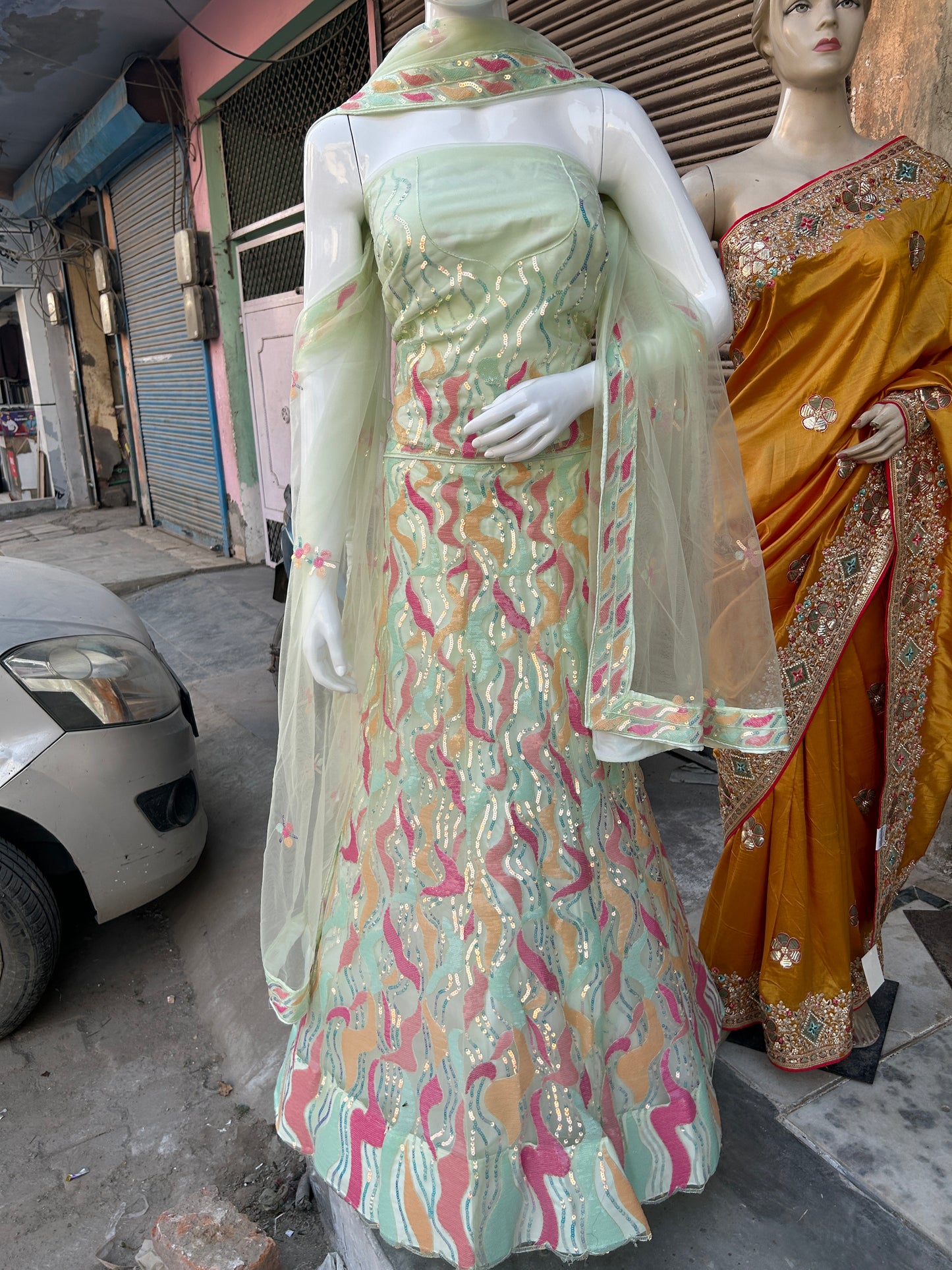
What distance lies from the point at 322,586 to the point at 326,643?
0.09 meters

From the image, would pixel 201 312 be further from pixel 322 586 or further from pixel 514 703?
pixel 514 703

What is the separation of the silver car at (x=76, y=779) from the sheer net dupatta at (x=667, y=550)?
1.49 meters

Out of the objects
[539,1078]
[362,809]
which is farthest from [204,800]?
[539,1078]

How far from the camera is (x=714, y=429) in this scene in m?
1.38

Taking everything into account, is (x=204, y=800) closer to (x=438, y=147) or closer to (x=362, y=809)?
(x=362, y=809)

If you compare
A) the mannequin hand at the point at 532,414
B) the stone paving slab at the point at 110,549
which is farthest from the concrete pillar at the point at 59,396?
the mannequin hand at the point at 532,414

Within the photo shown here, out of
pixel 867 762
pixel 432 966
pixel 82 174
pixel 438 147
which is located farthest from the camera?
pixel 82 174

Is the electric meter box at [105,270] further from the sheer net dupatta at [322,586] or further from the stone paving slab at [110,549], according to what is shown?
the sheer net dupatta at [322,586]

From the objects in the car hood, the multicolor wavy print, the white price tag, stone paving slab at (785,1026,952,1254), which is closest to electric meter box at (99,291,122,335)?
the car hood

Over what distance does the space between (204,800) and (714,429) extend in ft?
8.55

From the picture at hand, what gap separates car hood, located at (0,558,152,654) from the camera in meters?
2.32

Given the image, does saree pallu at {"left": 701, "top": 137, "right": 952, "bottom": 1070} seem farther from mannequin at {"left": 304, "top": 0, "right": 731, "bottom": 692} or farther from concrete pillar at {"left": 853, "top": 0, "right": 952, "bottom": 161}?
concrete pillar at {"left": 853, "top": 0, "right": 952, "bottom": 161}

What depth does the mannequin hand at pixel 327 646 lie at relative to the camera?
1341 millimetres

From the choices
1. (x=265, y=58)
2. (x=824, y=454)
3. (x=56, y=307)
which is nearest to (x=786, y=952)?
(x=824, y=454)
